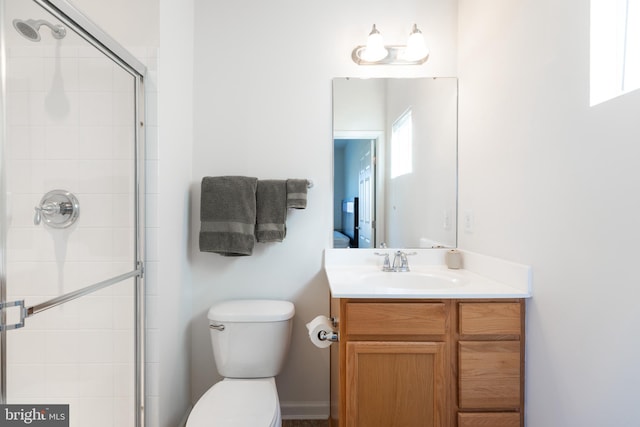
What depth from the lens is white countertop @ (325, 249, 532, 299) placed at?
1193mm

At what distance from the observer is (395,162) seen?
180 cm

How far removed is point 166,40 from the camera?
4.61 feet

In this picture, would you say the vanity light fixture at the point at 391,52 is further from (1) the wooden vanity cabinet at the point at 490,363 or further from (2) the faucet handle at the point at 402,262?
(1) the wooden vanity cabinet at the point at 490,363

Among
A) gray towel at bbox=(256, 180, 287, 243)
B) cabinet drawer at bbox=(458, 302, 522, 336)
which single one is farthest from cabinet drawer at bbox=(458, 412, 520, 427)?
gray towel at bbox=(256, 180, 287, 243)

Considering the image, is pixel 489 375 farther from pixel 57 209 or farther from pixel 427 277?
pixel 57 209

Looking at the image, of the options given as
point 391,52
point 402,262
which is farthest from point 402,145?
point 402,262

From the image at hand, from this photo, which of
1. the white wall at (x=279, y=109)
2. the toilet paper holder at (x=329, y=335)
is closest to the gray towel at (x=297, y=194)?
the white wall at (x=279, y=109)

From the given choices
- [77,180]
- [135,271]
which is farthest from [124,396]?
[77,180]

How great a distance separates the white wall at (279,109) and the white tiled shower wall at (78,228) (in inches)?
17.1

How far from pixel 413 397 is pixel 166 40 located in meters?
1.78

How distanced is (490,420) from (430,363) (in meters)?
0.31

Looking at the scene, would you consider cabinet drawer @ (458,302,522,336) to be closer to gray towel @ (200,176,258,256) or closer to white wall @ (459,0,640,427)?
white wall @ (459,0,640,427)

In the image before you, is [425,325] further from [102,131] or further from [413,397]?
[102,131]

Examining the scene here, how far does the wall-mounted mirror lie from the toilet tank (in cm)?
55
